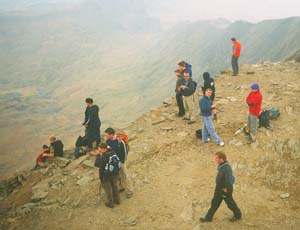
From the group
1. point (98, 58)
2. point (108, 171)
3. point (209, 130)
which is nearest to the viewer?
point (108, 171)

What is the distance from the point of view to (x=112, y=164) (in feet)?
31.0

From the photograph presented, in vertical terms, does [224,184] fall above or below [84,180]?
above

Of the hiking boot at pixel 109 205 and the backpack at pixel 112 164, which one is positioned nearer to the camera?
the backpack at pixel 112 164

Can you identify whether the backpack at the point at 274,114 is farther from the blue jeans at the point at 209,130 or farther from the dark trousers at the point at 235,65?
the dark trousers at the point at 235,65

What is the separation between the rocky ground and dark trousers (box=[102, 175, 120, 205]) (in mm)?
307

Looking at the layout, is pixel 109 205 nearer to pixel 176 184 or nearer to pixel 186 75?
pixel 176 184

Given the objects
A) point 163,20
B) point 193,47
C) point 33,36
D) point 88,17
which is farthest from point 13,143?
point 163,20

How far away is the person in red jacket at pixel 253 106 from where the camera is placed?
1132cm

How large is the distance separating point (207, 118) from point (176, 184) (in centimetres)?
262

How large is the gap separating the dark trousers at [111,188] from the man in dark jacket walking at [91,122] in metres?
3.63

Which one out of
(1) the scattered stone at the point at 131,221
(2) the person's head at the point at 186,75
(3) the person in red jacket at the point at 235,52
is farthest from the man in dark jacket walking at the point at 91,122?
(3) the person in red jacket at the point at 235,52

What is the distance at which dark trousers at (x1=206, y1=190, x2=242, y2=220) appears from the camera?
8391mm

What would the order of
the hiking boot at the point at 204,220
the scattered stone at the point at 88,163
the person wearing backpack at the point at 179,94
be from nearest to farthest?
the hiking boot at the point at 204,220, the scattered stone at the point at 88,163, the person wearing backpack at the point at 179,94

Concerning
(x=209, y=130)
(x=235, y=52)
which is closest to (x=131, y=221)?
(x=209, y=130)
